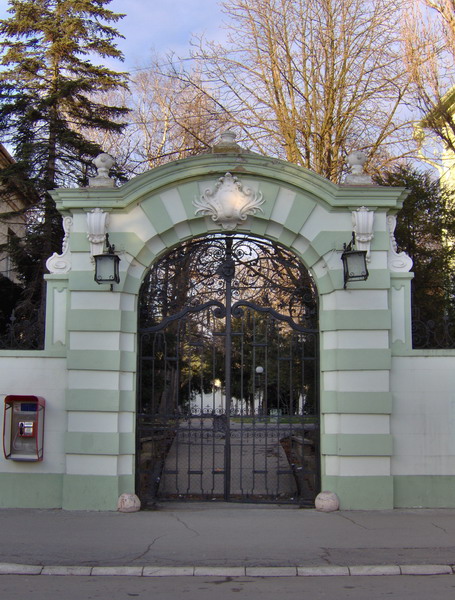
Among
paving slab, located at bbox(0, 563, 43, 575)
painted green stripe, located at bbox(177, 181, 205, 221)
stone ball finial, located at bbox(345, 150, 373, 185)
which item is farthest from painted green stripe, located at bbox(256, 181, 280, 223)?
paving slab, located at bbox(0, 563, 43, 575)

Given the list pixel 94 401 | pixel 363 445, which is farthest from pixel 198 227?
pixel 363 445

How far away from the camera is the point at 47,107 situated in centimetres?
1767

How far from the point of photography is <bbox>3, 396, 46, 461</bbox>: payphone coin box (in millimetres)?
9547

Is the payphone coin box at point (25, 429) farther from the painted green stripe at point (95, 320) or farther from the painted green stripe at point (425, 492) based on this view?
the painted green stripe at point (425, 492)

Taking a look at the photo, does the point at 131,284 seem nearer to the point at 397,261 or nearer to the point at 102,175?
the point at 102,175

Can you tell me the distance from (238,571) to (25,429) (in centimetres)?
401

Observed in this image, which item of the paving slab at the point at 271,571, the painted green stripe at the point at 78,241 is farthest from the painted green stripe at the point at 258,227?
the paving slab at the point at 271,571

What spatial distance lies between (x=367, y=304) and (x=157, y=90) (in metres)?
16.2

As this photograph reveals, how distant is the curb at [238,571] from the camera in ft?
22.5

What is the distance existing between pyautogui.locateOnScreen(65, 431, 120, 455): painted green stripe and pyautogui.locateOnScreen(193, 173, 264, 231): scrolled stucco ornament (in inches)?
131

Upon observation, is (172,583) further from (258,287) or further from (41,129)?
(41,129)

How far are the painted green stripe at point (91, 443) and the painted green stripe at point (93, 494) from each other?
13.6 inches

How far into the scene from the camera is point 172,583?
666 centimetres

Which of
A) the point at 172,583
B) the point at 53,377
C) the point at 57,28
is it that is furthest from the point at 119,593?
the point at 57,28
